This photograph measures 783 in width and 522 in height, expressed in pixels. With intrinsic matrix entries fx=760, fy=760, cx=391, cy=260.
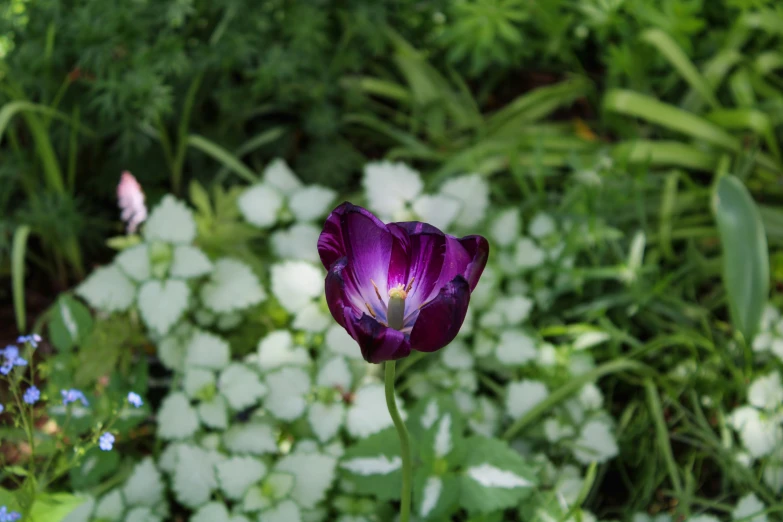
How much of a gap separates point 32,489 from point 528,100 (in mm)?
1793

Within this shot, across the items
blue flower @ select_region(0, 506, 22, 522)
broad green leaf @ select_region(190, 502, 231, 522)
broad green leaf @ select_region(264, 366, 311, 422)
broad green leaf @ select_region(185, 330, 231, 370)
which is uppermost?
blue flower @ select_region(0, 506, 22, 522)

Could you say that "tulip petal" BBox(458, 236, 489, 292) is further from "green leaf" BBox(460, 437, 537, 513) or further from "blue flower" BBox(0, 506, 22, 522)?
"blue flower" BBox(0, 506, 22, 522)

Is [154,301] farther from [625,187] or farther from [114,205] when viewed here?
[625,187]

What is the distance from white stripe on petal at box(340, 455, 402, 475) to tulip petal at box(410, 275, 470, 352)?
1.74 feet

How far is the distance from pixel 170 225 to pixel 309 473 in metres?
0.61

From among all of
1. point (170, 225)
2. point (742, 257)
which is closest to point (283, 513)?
point (170, 225)

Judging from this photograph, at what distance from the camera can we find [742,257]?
1.50 m

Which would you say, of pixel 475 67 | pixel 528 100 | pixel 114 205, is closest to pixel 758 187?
pixel 528 100

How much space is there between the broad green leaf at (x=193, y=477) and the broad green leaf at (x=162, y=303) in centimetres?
25

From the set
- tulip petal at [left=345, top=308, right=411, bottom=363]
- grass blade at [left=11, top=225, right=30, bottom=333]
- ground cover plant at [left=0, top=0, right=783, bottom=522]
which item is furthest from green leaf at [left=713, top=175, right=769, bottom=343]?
grass blade at [left=11, top=225, right=30, bottom=333]

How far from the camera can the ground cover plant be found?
4.40 feet

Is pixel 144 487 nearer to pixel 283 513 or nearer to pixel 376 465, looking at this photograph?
pixel 283 513

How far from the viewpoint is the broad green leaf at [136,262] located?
61.2 inches

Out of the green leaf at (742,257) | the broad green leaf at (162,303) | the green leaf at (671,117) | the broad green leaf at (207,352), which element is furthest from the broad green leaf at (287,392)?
the green leaf at (671,117)
